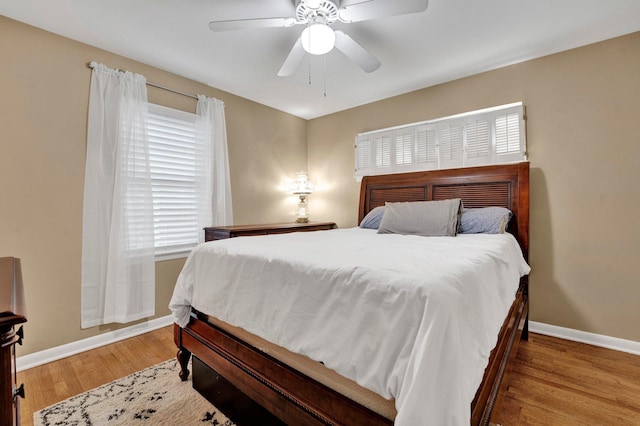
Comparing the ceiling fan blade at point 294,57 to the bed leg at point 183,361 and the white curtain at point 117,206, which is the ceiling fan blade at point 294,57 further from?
the bed leg at point 183,361

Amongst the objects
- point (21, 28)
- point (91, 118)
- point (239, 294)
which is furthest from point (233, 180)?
point (239, 294)

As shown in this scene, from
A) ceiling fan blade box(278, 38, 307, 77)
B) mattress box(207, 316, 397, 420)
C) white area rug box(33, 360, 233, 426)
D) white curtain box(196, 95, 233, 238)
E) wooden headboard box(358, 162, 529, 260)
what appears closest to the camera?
mattress box(207, 316, 397, 420)

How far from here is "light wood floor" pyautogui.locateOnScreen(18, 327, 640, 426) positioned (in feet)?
5.32

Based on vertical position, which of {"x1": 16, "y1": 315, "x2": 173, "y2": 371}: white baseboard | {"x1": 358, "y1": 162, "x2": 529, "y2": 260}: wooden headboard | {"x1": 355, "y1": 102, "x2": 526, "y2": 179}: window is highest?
{"x1": 355, "y1": 102, "x2": 526, "y2": 179}: window

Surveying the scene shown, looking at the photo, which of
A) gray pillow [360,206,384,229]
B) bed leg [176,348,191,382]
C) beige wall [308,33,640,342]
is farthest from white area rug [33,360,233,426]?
beige wall [308,33,640,342]

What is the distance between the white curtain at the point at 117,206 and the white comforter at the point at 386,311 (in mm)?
1370

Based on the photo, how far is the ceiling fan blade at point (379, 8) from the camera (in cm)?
160

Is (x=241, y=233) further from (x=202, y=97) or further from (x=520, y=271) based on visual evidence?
(x=520, y=271)

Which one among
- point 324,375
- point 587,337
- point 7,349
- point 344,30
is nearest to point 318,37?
point 344,30

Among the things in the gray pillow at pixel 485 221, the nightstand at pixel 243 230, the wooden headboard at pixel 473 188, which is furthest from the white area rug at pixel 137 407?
the wooden headboard at pixel 473 188

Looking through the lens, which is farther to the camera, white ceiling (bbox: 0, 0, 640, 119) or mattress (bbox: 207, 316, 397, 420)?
white ceiling (bbox: 0, 0, 640, 119)

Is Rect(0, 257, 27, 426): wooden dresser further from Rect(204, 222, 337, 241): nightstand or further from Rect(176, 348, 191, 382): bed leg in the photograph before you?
Rect(204, 222, 337, 241): nightstand

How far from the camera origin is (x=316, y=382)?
116 centimetres

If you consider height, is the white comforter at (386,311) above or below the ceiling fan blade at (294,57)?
below
